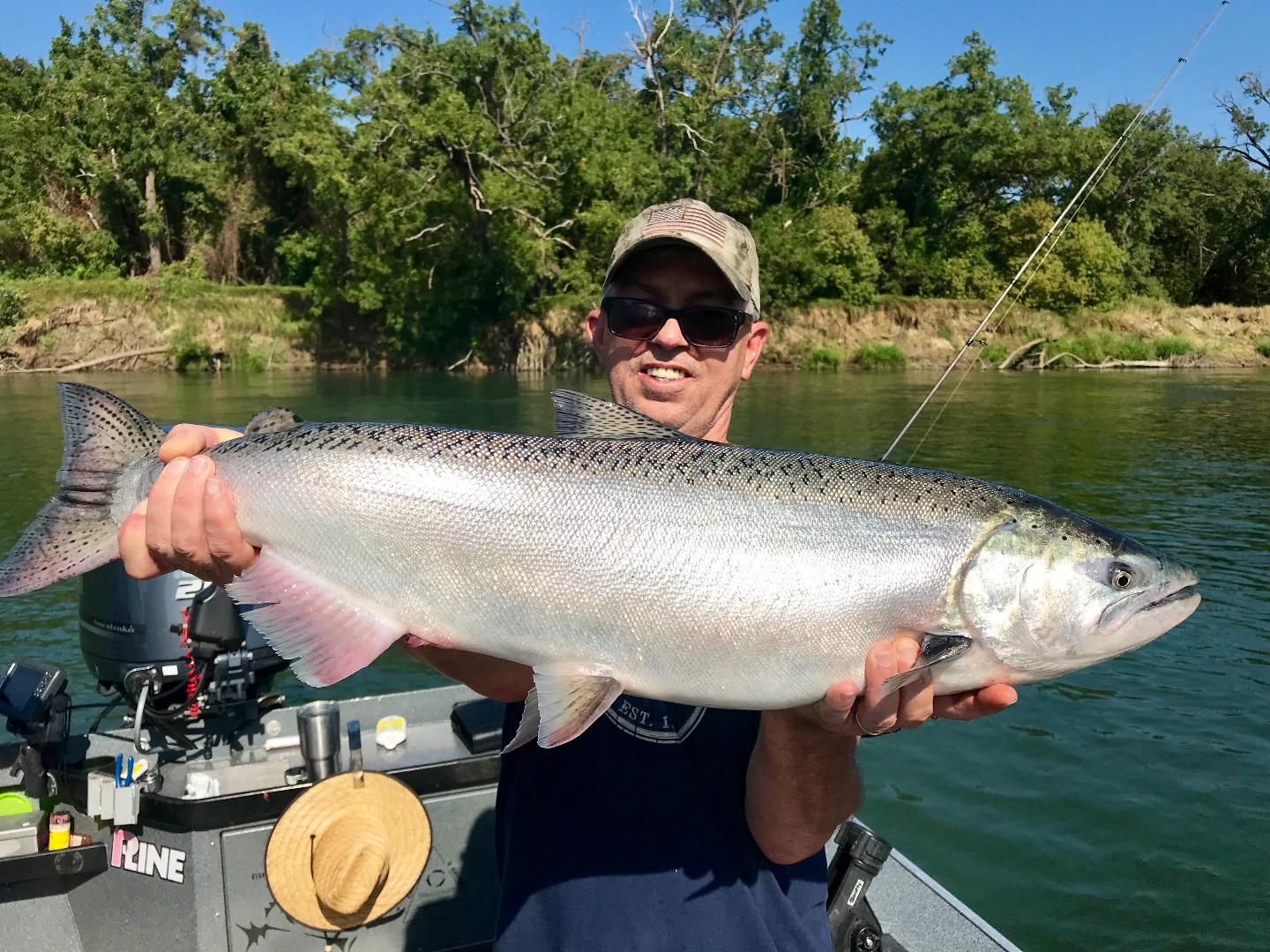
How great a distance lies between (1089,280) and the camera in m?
50.2

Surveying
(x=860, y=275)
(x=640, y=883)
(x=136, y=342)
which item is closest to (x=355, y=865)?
(x=640, y=883)

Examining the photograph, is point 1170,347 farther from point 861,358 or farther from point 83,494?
point 83,494

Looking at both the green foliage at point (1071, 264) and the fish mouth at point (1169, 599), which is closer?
the fish mouth at point (1169, 599)

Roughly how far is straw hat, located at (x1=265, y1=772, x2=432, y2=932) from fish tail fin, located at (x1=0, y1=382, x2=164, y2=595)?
1504mm

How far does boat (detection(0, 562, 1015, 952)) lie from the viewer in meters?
3.71

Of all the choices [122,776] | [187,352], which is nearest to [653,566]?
[122,776]

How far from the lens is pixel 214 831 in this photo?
3828mm

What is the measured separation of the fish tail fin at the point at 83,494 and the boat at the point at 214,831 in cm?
169

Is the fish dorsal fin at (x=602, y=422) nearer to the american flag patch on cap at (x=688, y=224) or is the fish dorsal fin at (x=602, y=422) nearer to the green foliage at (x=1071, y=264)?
the american flag patch on cap at (x=688, y=224)

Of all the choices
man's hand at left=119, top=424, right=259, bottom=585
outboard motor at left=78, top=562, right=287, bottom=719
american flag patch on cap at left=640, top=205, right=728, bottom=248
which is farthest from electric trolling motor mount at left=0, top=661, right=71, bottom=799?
american flag patch on cap at left=640, top=205, right=728, bottom=248

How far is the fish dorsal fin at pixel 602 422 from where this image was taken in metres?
2.56

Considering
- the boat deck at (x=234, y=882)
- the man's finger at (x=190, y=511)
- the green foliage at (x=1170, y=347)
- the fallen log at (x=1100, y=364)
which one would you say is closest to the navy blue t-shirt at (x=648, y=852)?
the man's finger at (x=190, y=511)

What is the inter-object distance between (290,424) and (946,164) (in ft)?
184

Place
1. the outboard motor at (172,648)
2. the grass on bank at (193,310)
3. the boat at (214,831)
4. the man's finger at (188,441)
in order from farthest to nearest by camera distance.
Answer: the grass on bank at (193,310), the outboard motor at (172,648), the boat at (214,831), the man's finger at (188,441)
